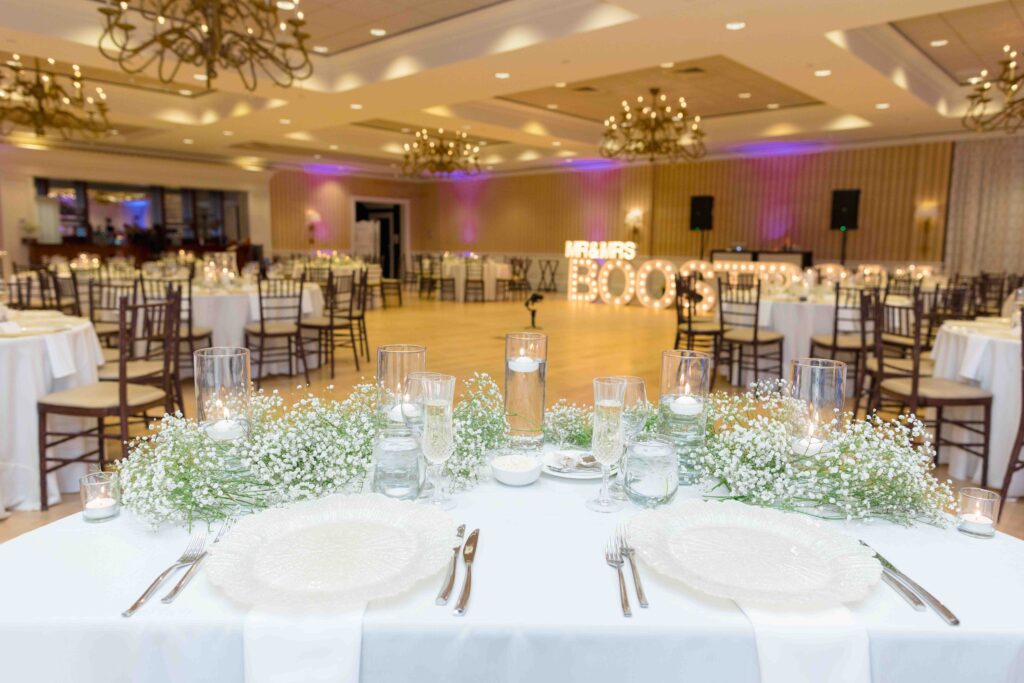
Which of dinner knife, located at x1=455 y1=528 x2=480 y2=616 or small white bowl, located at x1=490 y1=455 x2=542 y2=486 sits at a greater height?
small white bowl, located at x1=490 y1=455 x2=542 y2=486

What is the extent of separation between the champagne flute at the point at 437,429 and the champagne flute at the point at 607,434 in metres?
0.29

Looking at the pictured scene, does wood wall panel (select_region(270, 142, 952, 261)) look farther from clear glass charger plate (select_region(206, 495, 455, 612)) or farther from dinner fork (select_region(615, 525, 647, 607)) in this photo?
clear glass charger plate (select_region(206, 495, 455, 612))

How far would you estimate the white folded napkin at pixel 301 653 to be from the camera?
0.97 m

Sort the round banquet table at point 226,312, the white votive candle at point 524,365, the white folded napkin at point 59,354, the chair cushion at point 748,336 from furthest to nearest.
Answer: the round banquet table at point 226,312 → the chair cushion at point 748,336 → the white folded napkin at point 59,354 → the white votive candle at point 524,365

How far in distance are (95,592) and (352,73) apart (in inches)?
349

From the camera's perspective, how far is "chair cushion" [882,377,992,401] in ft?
13.1

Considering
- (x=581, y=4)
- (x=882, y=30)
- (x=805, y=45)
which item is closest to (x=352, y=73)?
(x=581, y=4)

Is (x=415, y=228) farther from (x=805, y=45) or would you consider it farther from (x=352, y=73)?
(x=805, y=45)

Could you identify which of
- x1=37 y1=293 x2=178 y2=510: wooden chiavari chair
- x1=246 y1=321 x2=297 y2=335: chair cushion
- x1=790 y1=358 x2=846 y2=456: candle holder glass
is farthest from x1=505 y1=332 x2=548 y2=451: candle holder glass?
x1=246 y1=321 x2=297 y2=335: chair cushion

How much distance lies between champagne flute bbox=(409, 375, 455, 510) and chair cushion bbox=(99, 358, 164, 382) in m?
3.26

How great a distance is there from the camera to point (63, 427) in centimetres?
401

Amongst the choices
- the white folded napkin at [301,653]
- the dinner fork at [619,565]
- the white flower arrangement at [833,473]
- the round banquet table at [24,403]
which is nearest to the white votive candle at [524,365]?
the white flower arrangement at [833,473]

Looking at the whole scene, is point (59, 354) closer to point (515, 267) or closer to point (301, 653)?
point (301, 653)

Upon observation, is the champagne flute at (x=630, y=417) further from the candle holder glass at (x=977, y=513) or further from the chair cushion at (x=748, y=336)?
the chair cushion at (x=748, y=336)
